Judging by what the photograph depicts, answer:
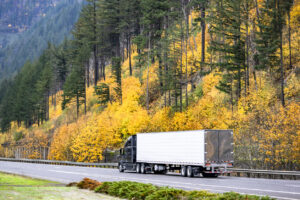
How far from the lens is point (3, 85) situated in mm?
199750

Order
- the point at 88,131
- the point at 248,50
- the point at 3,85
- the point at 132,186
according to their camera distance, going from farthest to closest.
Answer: the point at 3,85 → the point at 88,131 → the point at 248,50 → the point at 132,186

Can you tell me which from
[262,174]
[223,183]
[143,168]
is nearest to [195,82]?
[143,168]

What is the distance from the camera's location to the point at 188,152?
1243 inches

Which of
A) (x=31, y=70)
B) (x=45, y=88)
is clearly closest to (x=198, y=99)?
(x=45, y=88)

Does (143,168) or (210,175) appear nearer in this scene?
(210,175)

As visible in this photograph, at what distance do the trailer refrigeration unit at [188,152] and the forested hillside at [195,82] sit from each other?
4.16 metres

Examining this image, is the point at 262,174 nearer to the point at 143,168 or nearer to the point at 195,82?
the point at 143,168

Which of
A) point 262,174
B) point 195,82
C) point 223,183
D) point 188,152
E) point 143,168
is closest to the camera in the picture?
point 223,183

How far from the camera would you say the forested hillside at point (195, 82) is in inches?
1443

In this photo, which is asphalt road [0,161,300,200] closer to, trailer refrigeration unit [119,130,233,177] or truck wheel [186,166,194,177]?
truck wheel [186,166,194,177]

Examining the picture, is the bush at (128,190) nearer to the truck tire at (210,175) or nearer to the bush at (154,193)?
the bush at (154,193)

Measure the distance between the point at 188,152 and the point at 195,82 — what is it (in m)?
33.2

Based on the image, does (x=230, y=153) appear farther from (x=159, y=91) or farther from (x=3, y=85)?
(x=3, y=85)

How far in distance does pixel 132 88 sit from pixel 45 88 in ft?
202
